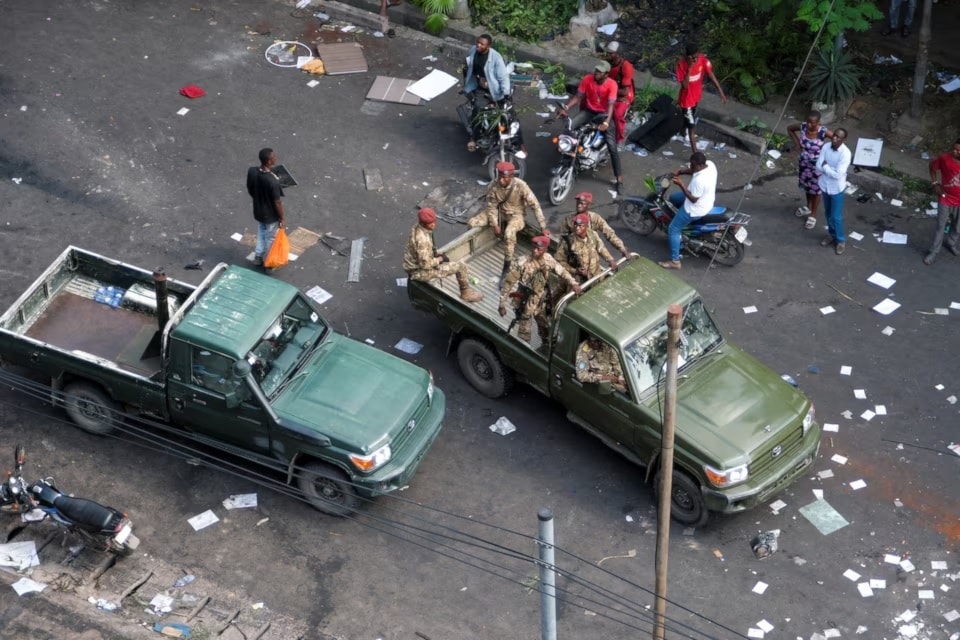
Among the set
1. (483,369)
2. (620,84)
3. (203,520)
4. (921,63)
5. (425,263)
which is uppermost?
(921,63)

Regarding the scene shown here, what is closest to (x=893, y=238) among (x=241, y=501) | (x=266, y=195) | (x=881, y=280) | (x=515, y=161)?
(x=881, y=280)

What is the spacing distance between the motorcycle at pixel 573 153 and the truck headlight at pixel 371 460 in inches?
210

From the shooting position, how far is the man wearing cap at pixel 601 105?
51.0 feet

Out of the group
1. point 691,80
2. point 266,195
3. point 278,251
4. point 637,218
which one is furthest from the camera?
point 691,80

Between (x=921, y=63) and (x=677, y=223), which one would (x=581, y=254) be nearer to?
(x=677, y=223)

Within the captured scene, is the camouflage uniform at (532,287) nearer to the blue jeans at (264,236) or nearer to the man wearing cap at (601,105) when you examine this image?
the blue jeans at (264,236)

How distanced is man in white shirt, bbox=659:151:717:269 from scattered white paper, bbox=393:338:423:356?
10.7 ft

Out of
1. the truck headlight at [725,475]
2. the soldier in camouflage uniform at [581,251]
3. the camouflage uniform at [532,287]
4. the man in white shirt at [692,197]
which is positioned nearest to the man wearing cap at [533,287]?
the camouflage uniform at [532,287]

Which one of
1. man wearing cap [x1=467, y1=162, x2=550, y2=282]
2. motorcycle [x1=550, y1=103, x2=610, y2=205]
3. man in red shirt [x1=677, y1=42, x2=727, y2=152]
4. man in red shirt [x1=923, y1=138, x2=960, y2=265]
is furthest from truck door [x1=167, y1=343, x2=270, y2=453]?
man in red shirt [x1=923, y1=138, x2=960, y2=265]

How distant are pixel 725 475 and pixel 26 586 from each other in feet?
21.3

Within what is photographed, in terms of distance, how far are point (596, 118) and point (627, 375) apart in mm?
5323

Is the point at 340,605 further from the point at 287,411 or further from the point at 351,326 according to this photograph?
the point at 351,326

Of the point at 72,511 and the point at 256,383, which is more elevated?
the point at 256,383

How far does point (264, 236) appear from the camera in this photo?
571 inches
